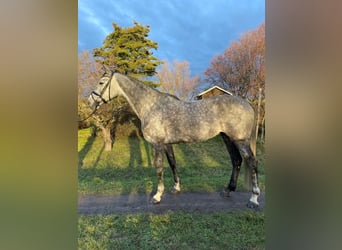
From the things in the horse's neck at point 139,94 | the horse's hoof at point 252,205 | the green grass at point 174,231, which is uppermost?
the horse's neck at point 139,94

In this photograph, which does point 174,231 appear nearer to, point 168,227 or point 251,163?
point 168,227

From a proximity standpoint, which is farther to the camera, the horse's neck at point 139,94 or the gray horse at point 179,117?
the horse's neck at point 139,94

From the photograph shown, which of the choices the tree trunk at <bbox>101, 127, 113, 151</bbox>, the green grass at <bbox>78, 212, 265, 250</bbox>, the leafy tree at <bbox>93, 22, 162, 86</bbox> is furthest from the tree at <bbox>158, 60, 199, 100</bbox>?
the green grass at <bbox>78, 212, 265, 250</bbox>

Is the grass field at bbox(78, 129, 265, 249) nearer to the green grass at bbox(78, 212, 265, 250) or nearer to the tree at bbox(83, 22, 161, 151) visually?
the green grass at bbox(78, 212, 265, 250)

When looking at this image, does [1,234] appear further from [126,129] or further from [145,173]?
[126,129]

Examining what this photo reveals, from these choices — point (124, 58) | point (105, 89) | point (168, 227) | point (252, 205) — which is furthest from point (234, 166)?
point (124, 58)

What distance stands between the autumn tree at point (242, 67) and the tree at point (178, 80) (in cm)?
84

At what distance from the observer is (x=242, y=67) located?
406 inches

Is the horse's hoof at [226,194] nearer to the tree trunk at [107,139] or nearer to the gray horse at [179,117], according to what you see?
the gray horse at [179,117]

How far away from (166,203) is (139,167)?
331 cm

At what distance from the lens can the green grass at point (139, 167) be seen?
16.4 ft

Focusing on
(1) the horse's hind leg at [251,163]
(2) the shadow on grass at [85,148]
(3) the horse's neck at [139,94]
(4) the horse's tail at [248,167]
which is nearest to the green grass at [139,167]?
(2) the shadow on grass at [85,148]

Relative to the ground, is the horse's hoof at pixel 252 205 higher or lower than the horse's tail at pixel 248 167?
lower

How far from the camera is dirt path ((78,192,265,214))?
3.66m
